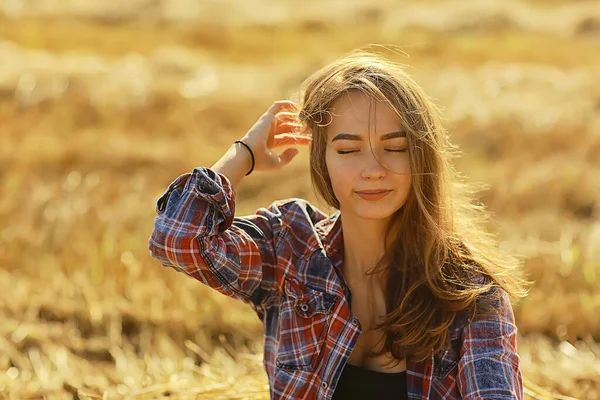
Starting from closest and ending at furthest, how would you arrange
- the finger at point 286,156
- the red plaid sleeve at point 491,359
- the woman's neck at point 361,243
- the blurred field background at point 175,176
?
the red plaid sleeve at point 491,359
the woman's neck at point 361,243
the finger at point 286,156
the blurred field background at point 175,176

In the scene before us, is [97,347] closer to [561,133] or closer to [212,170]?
[212,170]

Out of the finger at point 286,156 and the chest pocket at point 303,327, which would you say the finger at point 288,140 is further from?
the chest pocket at point 303,327

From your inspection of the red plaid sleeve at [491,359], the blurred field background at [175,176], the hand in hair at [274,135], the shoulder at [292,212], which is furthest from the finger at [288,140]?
the red plaid sleeve at [491,359]

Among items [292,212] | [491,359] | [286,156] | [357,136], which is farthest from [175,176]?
[491,359]

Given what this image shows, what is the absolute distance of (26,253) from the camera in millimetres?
4586

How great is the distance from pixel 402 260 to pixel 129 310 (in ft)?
7.09

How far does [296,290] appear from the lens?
2031 mm

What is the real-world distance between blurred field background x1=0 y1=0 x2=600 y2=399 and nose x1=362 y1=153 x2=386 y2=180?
0.63 metres

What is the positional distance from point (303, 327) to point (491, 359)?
0.43m

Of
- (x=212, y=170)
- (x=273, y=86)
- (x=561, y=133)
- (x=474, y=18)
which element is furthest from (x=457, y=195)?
(x=474, y=18)

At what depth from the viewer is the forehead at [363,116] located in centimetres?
191

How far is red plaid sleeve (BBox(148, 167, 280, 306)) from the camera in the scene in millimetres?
1923

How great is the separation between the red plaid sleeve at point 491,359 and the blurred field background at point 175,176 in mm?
869

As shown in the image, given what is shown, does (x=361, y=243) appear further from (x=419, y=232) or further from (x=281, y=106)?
(x=281, y=106)
